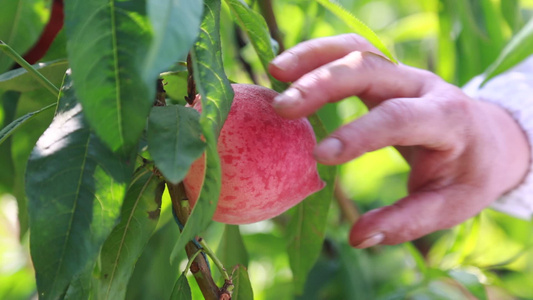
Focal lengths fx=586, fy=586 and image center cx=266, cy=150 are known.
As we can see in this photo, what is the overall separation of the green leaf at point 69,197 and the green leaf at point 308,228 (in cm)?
23

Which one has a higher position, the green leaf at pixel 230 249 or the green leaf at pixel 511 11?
the green leaf at pixel 511 11

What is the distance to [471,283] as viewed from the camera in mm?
623

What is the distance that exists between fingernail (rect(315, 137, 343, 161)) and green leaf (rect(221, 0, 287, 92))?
94 mm

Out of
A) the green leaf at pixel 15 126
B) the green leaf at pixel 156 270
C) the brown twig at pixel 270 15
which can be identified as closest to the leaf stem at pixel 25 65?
the green leaf at pixel 15 126

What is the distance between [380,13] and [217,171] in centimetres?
129

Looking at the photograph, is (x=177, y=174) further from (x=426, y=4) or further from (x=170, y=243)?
(x=426, y=4)

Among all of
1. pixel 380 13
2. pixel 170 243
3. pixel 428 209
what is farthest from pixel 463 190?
pixel 380 13

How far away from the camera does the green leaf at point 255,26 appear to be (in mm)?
391

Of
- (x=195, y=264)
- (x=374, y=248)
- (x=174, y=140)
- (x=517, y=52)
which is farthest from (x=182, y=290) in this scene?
(x=374, y=248)

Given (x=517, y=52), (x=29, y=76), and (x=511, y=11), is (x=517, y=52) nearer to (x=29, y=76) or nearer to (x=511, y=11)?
(x=511, y=11)

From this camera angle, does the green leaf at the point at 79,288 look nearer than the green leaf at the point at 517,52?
Yes

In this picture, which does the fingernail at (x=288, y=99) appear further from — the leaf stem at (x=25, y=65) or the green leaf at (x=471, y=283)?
the green leaf at (x=471, y=283)

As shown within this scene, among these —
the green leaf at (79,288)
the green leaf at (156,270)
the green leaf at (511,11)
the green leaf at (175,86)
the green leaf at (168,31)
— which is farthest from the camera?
the green leaf at (511,11)

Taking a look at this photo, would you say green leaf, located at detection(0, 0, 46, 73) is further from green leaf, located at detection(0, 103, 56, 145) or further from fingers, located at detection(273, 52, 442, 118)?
fingers, located at detection(273, 52, 442, 118)
